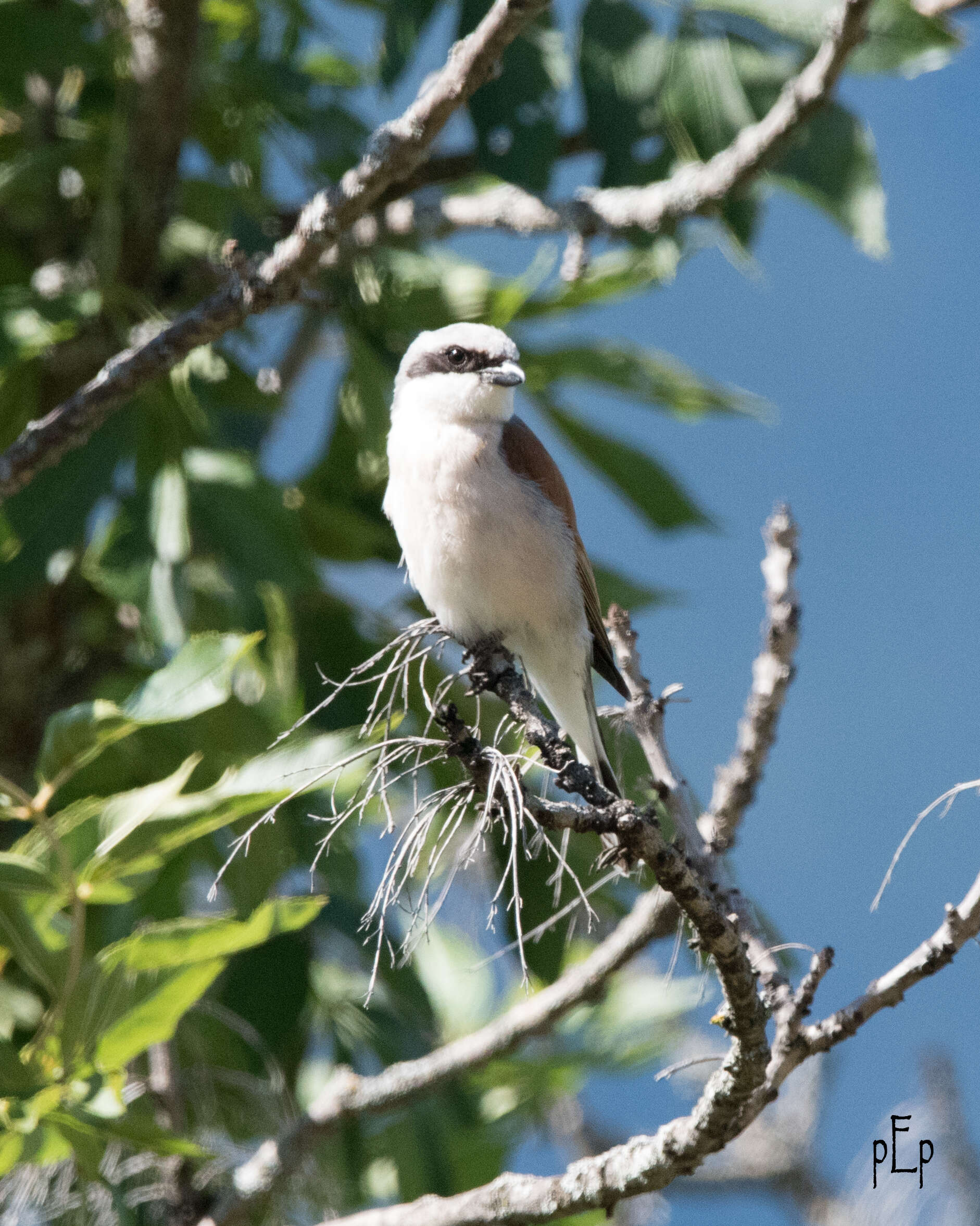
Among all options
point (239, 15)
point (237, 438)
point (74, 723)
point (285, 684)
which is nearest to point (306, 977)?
point (285, 684)

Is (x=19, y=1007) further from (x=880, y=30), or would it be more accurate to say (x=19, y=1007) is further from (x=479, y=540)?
(x=880, y=30)

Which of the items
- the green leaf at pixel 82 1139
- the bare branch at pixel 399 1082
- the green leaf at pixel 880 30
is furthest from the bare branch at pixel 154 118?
the green leaf at pixel 82 1139

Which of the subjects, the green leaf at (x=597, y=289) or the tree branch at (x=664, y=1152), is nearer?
the tree branch at (x=664, y=1152)

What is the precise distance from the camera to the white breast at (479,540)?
8.95 ft

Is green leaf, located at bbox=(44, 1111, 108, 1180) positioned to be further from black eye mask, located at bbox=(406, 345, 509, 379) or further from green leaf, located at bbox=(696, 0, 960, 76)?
green leaf, located at bbox=(696, 0, 960, 76)

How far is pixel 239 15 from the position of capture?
472 centimetres

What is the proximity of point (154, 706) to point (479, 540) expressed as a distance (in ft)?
2.58

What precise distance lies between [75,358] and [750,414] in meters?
2.22

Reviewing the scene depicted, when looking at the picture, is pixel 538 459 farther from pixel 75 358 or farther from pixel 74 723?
pixel 75 358

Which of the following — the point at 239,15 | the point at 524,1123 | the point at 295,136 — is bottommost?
the point at 524,1123

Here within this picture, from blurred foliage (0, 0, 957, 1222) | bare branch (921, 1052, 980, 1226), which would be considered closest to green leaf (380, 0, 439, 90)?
blurred foliage (0, 0, 957, 1222)

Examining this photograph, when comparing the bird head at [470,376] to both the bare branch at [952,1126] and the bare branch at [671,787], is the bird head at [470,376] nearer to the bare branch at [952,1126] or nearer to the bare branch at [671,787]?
the bare branch at [671,787]

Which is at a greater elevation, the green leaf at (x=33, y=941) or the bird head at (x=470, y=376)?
the bird head at (x=470, y=376)

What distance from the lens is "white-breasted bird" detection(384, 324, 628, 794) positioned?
274 cm
